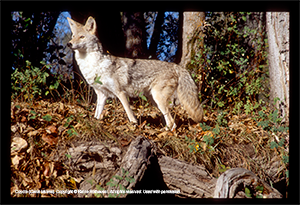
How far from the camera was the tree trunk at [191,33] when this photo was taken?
525 centimetres

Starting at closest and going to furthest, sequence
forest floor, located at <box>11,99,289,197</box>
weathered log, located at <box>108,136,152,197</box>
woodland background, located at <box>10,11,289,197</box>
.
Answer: weathered log, located at <box>108,136,152,197</box>, forest floor, located at <box>11,99,289,197</box>, woodland background, located at <box>10,11,289,197</box>

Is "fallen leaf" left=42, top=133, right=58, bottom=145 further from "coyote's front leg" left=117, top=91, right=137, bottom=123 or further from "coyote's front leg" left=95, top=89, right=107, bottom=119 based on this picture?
"coyote's front leg" left=117, top=91, right=137, bottom=123

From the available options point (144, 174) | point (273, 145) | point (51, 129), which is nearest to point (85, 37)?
point (51, 129)

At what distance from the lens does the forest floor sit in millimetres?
2854

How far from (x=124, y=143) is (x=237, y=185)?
1.50m

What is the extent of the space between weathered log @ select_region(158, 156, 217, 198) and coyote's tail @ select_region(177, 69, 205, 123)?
1373 mm

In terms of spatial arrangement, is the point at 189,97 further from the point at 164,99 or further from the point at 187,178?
the point at 187,178

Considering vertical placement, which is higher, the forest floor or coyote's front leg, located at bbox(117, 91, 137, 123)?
coyote's front leg, located at bbox(117, 91, 137, 123)

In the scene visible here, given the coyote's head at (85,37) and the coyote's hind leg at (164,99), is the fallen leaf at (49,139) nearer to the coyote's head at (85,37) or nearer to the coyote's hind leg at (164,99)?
the coyote's head at (85,37)

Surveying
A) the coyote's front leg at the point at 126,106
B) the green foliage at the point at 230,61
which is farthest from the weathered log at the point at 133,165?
the green foliage at the point at 230,61

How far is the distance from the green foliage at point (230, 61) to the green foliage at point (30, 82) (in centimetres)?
305

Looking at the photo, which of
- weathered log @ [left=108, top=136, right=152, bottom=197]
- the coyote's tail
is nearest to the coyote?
the coyote's tail

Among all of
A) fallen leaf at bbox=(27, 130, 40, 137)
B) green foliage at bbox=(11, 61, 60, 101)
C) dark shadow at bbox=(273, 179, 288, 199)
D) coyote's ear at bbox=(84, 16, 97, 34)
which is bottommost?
dark shadow at bbox=(273, 179, 288, 199)
